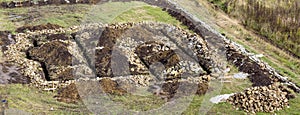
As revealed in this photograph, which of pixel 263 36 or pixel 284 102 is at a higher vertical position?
pixel 263 36

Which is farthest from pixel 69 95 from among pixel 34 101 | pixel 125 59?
pixel 125 59

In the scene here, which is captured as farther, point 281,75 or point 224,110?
point 281,75

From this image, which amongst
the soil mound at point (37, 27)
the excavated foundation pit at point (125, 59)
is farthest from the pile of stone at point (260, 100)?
the soil mound at point (37, 27)

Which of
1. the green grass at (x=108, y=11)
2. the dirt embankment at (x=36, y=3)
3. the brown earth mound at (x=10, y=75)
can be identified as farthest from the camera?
the dirt embankment at (x=36, y=3)

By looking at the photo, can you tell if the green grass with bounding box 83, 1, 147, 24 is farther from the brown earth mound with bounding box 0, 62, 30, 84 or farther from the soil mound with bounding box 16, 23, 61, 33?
the brown earth mound with bounding box 0, 62, 30, 84

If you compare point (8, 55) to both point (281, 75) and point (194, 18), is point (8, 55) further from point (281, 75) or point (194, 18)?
point (281, 75)

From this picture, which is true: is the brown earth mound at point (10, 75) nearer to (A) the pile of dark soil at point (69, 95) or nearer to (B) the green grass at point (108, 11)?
(A) the pile of dark soil at point (69, 95)

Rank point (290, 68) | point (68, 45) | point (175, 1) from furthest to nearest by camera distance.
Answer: point (175, 1), point (68, 45), point (290, 68)

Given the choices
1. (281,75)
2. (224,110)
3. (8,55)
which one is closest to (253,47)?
(281,75)

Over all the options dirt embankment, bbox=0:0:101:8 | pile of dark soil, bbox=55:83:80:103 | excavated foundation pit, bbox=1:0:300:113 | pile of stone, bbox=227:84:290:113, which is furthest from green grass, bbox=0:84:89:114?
dirt embankment, bbox=0:0:101:8
